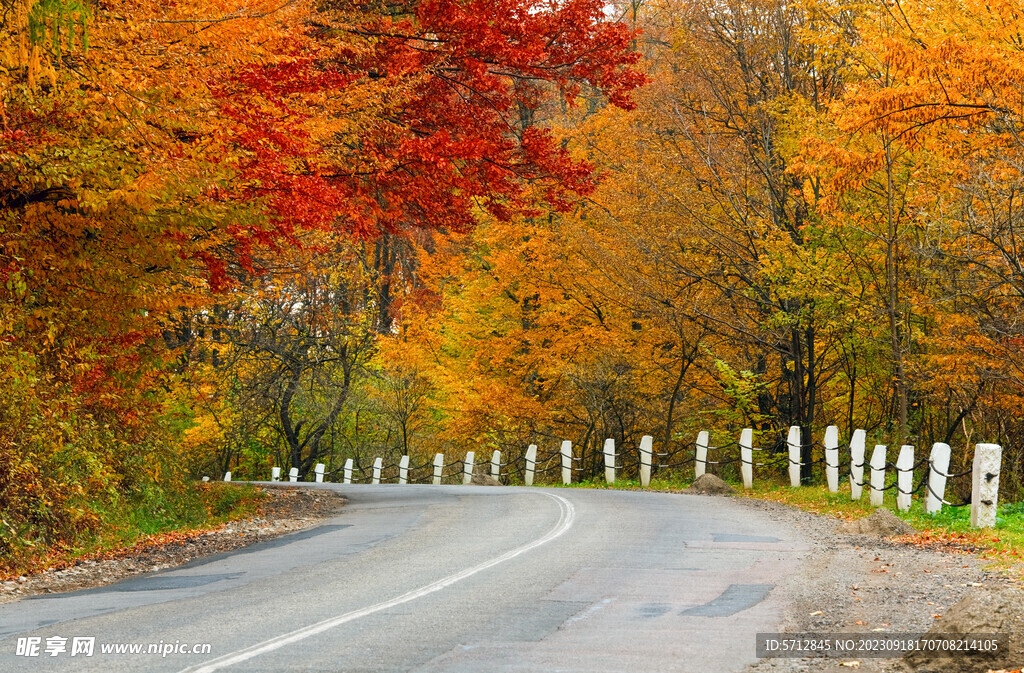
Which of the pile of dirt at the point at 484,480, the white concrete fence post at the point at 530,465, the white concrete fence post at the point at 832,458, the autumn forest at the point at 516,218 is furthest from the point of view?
the pile of dirt at the point at 484,480

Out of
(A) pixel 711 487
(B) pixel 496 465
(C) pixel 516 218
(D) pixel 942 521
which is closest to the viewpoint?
(D) pixel 942 521

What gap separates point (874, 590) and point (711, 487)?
1400cm

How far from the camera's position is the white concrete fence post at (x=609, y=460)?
27.6 m

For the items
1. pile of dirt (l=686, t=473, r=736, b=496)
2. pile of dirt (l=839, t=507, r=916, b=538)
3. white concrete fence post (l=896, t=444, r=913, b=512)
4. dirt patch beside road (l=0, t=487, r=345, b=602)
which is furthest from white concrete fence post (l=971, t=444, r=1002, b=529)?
dirt patch beside road (l=0, t=487, r=345, b=602)

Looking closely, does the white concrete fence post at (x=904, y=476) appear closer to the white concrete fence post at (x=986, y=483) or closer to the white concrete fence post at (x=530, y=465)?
the white concrete fence post at (x=986, y=483)

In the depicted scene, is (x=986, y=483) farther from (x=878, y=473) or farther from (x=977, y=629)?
(x=977, y=629)

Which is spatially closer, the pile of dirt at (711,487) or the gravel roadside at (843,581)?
the gravel roadside at (843,581)

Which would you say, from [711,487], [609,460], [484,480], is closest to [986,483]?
[711,487]

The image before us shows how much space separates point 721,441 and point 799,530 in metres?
13.5

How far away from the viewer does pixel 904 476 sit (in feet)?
53.1

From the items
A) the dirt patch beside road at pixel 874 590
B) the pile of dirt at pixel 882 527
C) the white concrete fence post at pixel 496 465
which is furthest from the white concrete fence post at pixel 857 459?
the white concrete fence post at pixel 496 465

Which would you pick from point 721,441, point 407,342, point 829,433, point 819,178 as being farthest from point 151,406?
point 407,342

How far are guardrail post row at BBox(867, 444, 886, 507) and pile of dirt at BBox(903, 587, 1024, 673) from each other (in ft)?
33.4

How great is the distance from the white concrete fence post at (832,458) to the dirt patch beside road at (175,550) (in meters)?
9.33
